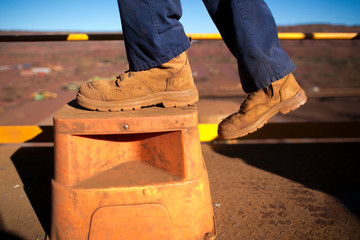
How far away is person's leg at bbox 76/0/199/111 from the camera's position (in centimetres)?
122

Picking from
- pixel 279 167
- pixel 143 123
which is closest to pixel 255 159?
pixel 279 167

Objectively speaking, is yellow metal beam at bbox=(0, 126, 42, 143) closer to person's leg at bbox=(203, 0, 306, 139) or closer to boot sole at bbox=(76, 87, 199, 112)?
boot sole at bbox=(76, 87, 199, 112)

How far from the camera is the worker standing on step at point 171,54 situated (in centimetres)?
124

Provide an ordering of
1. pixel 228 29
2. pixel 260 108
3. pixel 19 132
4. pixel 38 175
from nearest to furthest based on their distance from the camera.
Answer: pixel 228 29
pixel 260 108
pixel 38 175
pixel 19 132

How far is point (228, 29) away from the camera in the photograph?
1385mm

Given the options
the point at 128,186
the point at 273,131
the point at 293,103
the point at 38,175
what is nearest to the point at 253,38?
the point at 293,103

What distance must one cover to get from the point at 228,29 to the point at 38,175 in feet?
5.75

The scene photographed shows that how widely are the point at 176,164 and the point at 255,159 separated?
1.30 m

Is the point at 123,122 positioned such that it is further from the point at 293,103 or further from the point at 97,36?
the point at 97,36

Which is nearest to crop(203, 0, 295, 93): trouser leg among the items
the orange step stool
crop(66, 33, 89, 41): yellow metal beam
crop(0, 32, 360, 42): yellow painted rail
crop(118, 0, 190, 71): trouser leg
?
crop(118, 0, 190, 71): trouser leg

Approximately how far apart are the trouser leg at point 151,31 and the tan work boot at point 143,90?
0.06 metres

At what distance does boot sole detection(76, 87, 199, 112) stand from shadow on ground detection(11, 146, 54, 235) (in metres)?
0.71

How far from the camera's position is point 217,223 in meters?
1.45

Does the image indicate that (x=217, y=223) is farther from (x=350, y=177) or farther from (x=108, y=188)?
(x=350, y=177)
